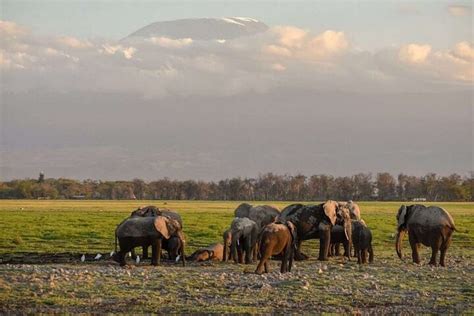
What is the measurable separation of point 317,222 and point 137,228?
21.0ft

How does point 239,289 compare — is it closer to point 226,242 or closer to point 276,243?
point 276,243

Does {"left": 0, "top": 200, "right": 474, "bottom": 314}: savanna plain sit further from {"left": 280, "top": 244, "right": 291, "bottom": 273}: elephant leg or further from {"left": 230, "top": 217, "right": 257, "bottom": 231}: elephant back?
{"left": 230, "top": 217, "right": 257, "bottom": 231}: elephant back

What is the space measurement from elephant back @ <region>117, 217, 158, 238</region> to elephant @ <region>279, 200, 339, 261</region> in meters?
4.79

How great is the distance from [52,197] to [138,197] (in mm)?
20070

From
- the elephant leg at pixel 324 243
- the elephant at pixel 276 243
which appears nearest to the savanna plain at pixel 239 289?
the elephant at pixel 276 243

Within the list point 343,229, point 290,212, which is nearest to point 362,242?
point 343,229

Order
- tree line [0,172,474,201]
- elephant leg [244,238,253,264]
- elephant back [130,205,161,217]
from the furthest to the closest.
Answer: tree line [0,172,474,201], elephant back [130,205,161,217], elephant leg [244,238,253,264]

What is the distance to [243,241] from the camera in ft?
91.6

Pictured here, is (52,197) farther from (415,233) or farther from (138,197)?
(415,233)

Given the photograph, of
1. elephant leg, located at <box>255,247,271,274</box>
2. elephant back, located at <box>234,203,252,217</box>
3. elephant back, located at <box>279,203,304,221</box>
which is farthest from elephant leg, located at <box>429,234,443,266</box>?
elephant back, located at <box>234,203,252,217</box>

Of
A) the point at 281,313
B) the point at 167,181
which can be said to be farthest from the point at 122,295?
the point at 167,181

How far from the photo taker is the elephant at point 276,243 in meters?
22.3

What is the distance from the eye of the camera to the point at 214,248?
2930 centimetres

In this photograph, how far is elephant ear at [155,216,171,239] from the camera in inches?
1025
